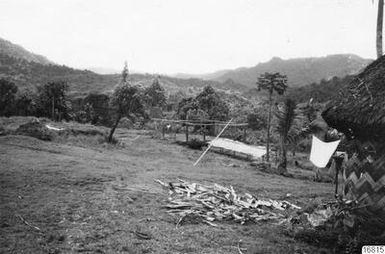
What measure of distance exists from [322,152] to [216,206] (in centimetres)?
318

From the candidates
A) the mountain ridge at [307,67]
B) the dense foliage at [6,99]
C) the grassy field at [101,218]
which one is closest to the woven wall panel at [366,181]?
the grassy field at [101,218]

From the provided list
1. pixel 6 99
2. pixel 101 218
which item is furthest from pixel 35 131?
pixel 6 99

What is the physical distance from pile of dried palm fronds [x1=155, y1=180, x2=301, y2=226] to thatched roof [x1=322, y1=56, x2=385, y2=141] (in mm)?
3108

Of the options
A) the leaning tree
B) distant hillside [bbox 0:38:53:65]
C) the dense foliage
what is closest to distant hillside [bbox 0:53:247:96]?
distant hillside [bbox 0:38:53:65]

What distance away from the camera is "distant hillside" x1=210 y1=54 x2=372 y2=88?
323 ft

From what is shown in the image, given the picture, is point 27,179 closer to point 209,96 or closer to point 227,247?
point 227,247

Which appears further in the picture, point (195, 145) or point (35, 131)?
point (195, 145)

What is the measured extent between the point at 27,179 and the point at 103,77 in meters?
64.7

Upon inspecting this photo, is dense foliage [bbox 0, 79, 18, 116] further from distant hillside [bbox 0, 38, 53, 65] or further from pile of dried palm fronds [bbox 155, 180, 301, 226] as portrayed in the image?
distant hillside [bbox 0, 38, 53, 65]

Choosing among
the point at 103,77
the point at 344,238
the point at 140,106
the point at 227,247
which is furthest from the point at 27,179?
the point at 103,77

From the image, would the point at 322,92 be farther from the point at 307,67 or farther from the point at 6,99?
the point at 307,67

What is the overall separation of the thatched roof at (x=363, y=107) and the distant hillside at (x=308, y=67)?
90.9 meters

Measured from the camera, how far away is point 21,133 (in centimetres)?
1839

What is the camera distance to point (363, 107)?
6547 mm
